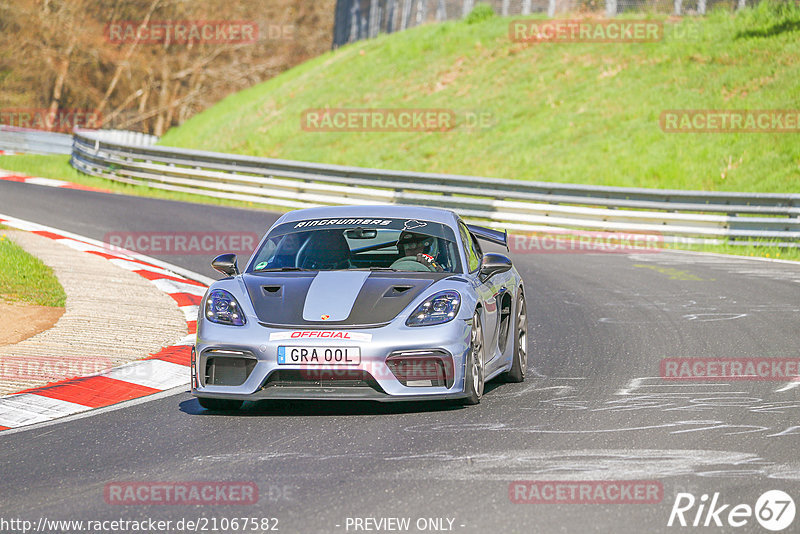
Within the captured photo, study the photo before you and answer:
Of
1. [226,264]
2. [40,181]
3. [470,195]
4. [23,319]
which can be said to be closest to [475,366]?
[226,264]

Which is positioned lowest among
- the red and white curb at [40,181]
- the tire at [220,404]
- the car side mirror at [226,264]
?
the red and white curb at [40,181]

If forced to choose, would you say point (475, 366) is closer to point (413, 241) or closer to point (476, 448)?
point (476, 448)

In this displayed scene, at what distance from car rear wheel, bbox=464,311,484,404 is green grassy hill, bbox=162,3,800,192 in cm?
1611

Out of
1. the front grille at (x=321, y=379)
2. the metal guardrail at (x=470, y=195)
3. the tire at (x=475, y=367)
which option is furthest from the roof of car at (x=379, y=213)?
the metal guardrail at (x=470, y=195)

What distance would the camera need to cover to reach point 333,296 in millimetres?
7043

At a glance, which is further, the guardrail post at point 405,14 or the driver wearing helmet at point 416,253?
the guardrail post at point 405,14

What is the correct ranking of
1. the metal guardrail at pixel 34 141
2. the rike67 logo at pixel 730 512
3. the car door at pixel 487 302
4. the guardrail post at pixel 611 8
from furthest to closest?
the metal guardrail at pixel 34 141, the guardrail post at pixel 611 8, the car door at pixel 487 302, the rike67 logo at pixel 730 512

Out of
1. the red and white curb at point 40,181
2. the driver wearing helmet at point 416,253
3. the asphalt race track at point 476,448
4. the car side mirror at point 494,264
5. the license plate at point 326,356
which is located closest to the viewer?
the asphalt race track at point 476,448

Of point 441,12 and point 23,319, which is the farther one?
point 441,12

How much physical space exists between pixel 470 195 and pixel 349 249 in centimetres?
1392

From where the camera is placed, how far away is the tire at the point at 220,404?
7.12 m

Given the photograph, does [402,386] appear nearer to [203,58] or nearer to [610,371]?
[610,371]

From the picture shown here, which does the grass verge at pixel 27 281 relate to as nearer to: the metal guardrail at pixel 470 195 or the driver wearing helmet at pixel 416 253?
the driver wearing helmet at pixel 416 253

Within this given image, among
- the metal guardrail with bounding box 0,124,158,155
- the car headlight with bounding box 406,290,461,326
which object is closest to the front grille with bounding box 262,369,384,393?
the car headlight with bounding box 406,290,461,326
